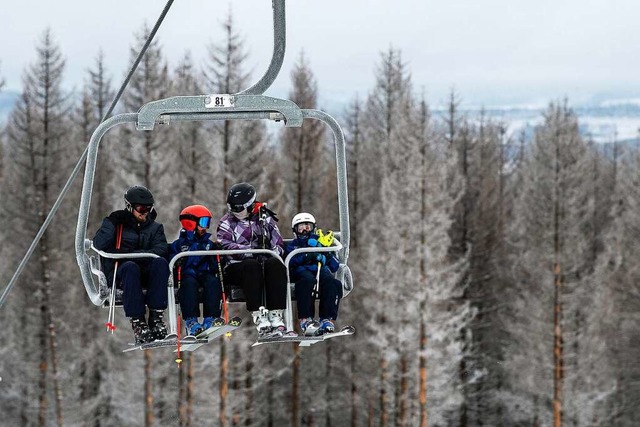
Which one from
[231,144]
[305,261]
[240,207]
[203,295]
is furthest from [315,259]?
[231,144]

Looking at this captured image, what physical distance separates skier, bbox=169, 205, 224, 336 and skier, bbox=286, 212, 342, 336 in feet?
2.08

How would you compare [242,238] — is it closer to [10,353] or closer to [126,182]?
[126,182]

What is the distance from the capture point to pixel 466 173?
136ft

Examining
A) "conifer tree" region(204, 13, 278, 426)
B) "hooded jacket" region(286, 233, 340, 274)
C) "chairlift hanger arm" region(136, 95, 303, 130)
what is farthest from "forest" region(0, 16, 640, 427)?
"chairlift hanger arm" region(136, 95, 303, 130)

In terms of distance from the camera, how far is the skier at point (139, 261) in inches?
295

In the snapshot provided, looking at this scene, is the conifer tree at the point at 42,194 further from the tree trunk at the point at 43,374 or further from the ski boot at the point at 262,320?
the ski boot at the point at 262,320

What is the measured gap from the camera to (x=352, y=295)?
3800 cm

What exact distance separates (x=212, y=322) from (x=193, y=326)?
15cm

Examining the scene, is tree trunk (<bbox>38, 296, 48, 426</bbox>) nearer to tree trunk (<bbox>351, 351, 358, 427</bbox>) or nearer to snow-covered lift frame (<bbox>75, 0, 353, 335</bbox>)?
tree trunk (<bbox>351, 351, 358, 427</bbox>)

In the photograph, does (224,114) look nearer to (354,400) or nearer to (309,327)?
(309,327)

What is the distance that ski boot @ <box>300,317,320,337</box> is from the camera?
24.9 ft

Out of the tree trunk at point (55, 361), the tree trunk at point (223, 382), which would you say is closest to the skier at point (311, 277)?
the tree trunk at point (223, 382)

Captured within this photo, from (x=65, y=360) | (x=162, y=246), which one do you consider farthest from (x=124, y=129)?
(x=162, y=246)

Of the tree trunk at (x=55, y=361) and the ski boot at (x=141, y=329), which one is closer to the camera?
the ski boot at (x=141, y=329)
